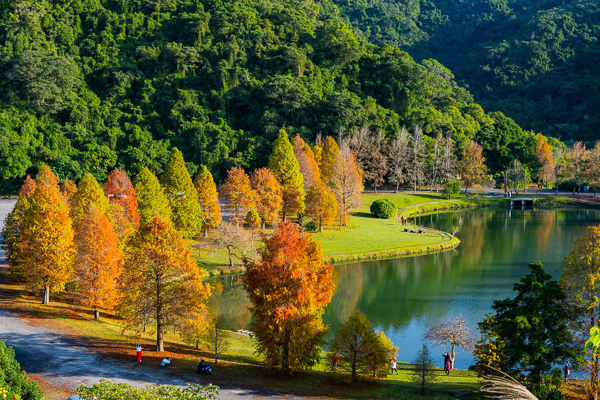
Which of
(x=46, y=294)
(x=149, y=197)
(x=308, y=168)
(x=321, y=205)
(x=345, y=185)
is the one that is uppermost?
(x=308, y=168)

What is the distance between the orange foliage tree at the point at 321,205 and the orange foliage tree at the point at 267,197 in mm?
4197

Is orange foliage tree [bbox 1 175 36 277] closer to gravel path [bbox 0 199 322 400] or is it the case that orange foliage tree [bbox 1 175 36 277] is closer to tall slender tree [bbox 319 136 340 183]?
gravel path [bbox 0 199 322 400]

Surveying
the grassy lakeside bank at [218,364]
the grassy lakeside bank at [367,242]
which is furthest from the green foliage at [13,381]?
the grassy lakeside bank at [367,242]

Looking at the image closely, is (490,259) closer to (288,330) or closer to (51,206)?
(288,330)

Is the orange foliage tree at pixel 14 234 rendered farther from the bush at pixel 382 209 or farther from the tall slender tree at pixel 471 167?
the tall slender tree at pixel 471 167

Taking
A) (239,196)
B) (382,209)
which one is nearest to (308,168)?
(382,209)

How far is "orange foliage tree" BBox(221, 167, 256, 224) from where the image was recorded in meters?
61.8

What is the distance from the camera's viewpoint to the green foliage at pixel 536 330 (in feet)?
85.0

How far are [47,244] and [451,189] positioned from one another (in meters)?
78.8

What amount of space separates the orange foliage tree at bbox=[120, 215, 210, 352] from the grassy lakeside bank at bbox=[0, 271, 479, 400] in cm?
210

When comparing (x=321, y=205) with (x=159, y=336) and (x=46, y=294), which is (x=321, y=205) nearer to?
(x=46, y=294)

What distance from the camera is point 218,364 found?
29.7m

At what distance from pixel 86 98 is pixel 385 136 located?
6322cm

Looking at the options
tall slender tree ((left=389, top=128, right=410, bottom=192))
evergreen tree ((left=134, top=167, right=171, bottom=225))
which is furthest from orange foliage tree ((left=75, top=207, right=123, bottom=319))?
tall slender tree ((left=389, top=128, right=410, bottom=192))
